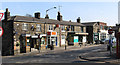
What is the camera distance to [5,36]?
106ft

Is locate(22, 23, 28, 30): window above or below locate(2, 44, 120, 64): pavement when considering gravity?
above

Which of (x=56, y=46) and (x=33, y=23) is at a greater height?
(x=33, y=23)

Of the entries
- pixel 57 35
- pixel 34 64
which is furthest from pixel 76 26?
pixel 34 64

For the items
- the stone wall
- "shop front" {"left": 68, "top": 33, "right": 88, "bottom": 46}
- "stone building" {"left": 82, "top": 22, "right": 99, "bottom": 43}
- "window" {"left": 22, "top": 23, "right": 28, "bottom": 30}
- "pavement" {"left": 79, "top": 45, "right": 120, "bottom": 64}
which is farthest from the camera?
"stone building" {"left": 82, "top": 22, "right": 99, "bottom": 43}

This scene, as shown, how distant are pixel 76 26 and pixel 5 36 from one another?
24401mm

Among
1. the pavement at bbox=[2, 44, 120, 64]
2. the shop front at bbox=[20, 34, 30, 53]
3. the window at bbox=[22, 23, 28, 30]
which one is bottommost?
the pavement at bbox=[2, 44, 120, 64]

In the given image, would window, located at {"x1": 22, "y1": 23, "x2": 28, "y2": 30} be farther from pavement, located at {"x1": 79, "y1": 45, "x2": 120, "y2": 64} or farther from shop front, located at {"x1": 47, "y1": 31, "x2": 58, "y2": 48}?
pavement, located at {"x1": 79, "y1": 45, "x2": 120, "y2": 64}

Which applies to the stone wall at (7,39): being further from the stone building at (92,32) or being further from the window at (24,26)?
the stone building at (92,32)

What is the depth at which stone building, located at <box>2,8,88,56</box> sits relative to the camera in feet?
105

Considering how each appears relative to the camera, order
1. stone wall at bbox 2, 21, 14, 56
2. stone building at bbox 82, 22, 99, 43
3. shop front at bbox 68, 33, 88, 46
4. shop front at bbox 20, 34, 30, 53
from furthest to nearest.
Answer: stone building at bbox 82, 22, 99, 43, shop front at bbox 68, 33, 88, 46, shop front at bbox 20, 34, 30, 53, stone wall at bbox 2, 21, 14, 56

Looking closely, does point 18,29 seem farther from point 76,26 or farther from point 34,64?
point 76,26

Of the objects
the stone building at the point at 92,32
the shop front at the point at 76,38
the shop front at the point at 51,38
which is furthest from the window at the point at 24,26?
the stone building at the point at 92,32

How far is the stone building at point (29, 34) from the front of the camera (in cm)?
3193

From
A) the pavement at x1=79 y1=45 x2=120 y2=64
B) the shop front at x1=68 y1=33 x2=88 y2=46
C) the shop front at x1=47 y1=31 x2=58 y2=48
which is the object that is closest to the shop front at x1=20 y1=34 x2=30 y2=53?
the shop front at x1=47 y1=31 x2=58 y2=48
